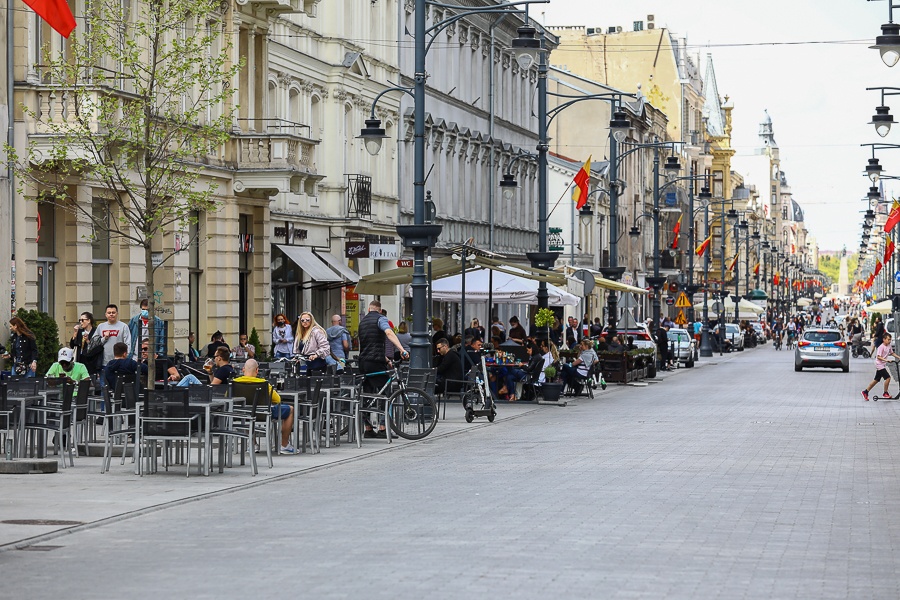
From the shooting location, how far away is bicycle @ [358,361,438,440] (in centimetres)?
2281

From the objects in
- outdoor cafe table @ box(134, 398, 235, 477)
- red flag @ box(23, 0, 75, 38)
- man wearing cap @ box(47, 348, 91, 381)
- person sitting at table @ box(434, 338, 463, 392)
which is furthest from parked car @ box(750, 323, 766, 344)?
red flag @ box(23, 0, 75, 38)

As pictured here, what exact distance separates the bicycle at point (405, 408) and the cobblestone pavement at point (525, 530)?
0.45 m

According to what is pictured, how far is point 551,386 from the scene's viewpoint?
3319 cm

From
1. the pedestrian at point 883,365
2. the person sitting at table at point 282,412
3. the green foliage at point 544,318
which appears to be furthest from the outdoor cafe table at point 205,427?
the pedestrian at point 883,365

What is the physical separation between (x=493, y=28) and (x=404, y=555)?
51.4m

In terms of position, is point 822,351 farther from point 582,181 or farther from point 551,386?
point 551,386

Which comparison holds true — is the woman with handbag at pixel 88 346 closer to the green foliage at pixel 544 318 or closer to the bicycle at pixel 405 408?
the bicycle at pixel 405 408

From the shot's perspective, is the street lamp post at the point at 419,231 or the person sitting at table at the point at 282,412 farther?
the street lamp post at the point at 419,231

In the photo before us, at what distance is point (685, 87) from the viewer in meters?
117

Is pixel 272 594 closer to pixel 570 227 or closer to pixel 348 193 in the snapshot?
pixel 348 193

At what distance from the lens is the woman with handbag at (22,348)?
24453 mm

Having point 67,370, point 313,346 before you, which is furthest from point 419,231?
point 67,370

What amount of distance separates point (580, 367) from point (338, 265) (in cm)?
880

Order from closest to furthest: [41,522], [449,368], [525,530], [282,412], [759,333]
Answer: [525,530] → [41,522] → [282,412] → [449,368] → [759,333]
